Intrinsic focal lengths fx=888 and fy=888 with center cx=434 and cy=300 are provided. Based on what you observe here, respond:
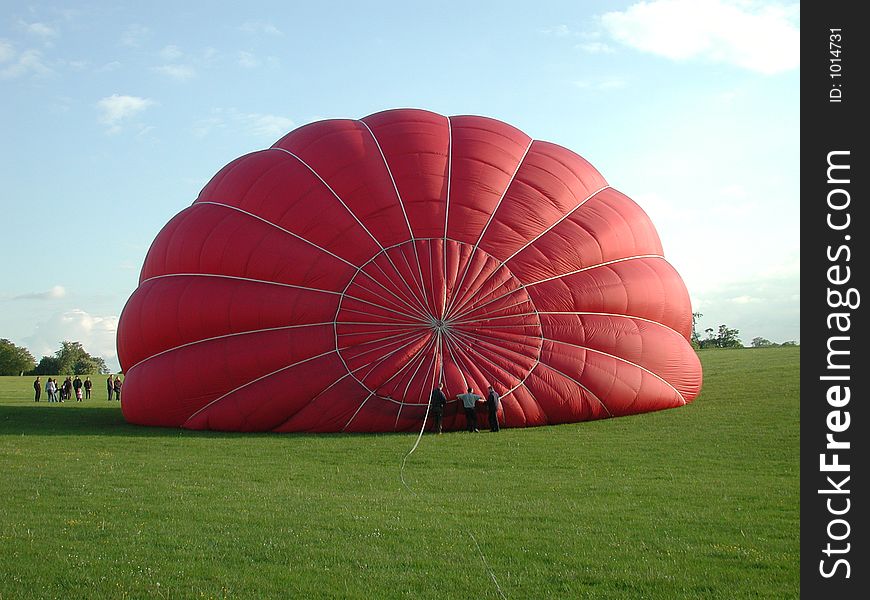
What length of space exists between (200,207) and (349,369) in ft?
15.3

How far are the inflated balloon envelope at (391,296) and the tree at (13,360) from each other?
69404 mm

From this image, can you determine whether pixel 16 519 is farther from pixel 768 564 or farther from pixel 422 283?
pixel 422 283

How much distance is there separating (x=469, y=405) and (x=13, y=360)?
75111 millimetres

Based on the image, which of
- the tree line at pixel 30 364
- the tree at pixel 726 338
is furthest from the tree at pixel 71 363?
the tree at pixel 726 338

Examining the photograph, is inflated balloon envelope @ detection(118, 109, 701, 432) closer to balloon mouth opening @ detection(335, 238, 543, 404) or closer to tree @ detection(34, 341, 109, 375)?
balloon mouth opening @ detection(335, 238, 543, 404)

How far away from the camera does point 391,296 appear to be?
1464 centimetres

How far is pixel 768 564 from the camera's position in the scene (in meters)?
6.13

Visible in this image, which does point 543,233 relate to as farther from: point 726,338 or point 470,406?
point 726,338

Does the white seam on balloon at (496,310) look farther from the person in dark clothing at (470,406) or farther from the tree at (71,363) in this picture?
the tree at (71,363)

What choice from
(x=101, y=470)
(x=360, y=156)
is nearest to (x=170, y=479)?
(x=101, y=470)

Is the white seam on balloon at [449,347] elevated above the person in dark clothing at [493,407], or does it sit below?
above

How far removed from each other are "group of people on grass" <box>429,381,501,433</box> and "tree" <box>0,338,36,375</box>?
7349 cm

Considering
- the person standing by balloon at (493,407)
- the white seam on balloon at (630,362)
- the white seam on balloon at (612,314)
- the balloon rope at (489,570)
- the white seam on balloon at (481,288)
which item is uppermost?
the white seam on balloon at (481,288)

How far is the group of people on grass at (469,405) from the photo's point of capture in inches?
559
